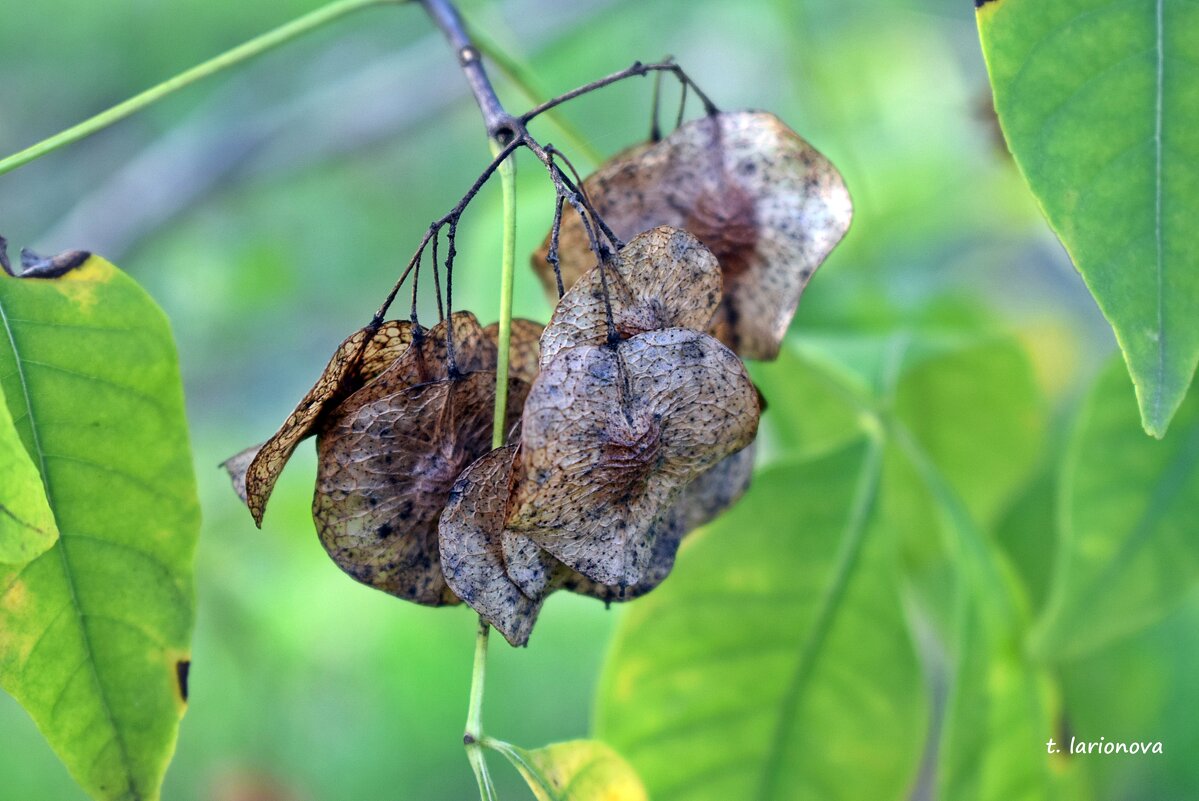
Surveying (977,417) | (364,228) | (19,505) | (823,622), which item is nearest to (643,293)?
(19,505)

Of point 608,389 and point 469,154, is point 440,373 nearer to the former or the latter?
point 608,389

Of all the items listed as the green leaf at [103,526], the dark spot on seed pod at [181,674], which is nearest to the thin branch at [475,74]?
the green leaf at [103,526]

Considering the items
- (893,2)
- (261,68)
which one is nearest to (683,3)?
(893,2)

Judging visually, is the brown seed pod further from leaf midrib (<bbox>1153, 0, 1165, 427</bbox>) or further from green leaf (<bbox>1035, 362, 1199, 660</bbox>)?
green leaf (<bbox>1035, 362, 1199, 660</bbox>)

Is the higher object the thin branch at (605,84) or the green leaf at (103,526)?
the thin branch at (605,84)

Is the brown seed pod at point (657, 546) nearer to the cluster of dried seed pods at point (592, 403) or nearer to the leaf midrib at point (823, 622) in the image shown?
the cluster of dried seed pods at point (592, 403)

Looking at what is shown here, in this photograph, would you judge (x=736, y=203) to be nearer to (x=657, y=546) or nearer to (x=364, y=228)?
A: (x=657, y=546)

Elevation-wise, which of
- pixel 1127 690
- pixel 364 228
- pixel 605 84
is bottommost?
pixel 364 228
